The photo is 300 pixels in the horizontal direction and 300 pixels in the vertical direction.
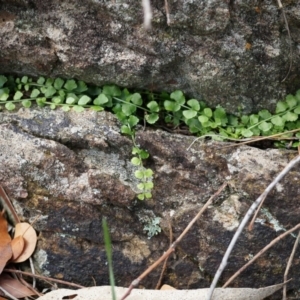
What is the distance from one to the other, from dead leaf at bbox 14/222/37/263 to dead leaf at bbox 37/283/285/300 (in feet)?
0.60

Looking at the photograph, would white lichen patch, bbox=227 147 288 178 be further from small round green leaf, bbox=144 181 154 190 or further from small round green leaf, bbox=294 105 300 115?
small round green leaf, bbox=144 181 154 190

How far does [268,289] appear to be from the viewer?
1902 millimetres

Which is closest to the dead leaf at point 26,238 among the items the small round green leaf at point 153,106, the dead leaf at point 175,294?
the dead leaf at point 175,294

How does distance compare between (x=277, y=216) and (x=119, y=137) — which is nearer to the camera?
(x=277, y=216)

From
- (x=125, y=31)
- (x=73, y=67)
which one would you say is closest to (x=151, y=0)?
(x=125, y=31)

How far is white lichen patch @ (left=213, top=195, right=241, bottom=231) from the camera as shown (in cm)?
195

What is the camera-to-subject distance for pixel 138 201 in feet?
6.69

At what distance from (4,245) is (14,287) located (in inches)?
6.6

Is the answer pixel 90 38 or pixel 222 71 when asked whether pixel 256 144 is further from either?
pixel 90 38

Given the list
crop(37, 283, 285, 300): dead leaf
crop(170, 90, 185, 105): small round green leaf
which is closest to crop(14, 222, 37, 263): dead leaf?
crop(37, 283, 285, 300): dead leaf

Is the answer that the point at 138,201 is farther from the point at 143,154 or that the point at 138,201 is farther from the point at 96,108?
the point at 96,108

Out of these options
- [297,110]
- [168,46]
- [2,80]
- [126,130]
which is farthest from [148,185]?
[2,80]

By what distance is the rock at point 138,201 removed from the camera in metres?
1.95

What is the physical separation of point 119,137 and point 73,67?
1.16 feet
